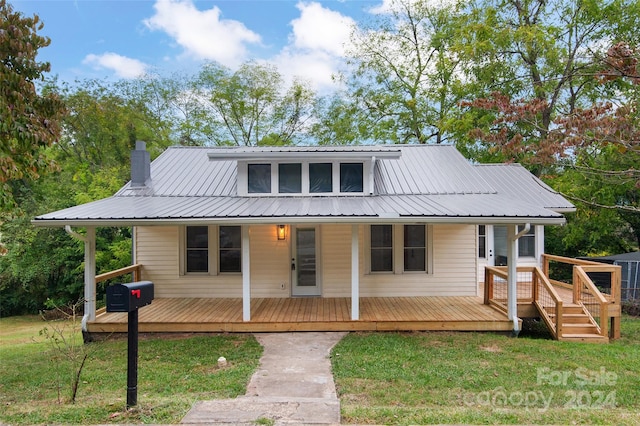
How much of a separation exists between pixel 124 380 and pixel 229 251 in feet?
15.4

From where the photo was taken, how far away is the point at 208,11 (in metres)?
18.5

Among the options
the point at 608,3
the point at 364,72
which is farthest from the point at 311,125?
the point at 608,3

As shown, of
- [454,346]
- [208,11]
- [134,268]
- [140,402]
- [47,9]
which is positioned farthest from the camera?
[208,11]

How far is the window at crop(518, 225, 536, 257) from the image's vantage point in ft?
35.5

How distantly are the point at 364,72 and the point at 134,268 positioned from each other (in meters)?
17.5

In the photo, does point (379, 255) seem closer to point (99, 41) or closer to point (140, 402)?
point (140, 402)

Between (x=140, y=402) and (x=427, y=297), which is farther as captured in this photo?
(x=427, y=297)

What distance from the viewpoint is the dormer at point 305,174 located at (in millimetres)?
8797

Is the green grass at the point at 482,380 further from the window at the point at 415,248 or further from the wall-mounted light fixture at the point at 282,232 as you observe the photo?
the wall-mounted light fixture at the point at 282,232

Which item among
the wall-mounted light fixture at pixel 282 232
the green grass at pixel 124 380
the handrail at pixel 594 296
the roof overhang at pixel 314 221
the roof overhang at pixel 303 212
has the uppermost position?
the roof overhang at pixel 303 212

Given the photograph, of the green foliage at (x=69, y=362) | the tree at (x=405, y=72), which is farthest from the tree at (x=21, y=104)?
the tree at (x=405, y=72)

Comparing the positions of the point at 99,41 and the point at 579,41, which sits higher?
the point at 99,41

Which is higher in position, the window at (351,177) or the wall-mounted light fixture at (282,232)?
the window at (351,177)

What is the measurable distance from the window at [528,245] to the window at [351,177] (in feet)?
17.9
